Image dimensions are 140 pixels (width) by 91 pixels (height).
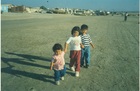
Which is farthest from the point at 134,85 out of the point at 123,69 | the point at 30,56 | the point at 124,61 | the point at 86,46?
the point at 30,56

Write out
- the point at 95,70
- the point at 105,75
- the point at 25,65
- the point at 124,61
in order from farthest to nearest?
the point at 124,61 → the point at 25,65 → the point at 95,70 → the point at 105,75

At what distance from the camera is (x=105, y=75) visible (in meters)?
6.30

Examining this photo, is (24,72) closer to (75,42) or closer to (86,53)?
(75,42)

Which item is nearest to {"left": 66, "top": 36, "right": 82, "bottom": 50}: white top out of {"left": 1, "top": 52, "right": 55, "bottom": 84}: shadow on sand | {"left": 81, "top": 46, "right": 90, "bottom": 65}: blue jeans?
{"left": 81, "top": 46, "right": 90, "bottom": 65}: blue jeans

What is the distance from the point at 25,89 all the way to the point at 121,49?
618 centimetres

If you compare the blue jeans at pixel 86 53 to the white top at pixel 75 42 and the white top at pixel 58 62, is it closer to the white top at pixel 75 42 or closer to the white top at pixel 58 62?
the white top at pixel 75 42

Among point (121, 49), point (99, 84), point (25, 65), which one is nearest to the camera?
point (99, 84)

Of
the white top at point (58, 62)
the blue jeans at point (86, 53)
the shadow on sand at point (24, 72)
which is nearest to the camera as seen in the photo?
the white top at point (58, 62)

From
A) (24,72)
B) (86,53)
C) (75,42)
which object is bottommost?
(24,72)

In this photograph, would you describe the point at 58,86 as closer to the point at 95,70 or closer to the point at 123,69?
the point at 95,70

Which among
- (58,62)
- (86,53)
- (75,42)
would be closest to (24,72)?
(58,62)

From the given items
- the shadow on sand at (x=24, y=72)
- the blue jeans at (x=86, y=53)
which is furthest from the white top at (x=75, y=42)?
the shadow on sand at (x=24, y=72)

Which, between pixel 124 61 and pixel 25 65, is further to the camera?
pixel 124 61

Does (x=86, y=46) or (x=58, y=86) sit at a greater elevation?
(x=86, y=46)
